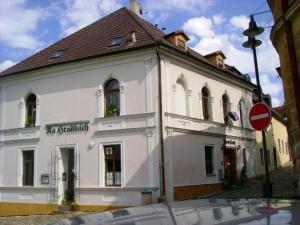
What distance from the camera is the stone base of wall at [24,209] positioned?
20.5 meters

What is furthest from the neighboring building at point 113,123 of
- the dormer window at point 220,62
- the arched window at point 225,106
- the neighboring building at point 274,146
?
the neighboring building at point 274,146

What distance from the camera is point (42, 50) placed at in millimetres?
24578

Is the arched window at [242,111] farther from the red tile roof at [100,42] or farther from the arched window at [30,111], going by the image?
the arched window at [30,111]

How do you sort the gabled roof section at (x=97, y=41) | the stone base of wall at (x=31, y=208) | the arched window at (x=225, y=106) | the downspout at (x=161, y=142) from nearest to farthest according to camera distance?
the downspout at (x=161, y=142) → the stone base of wall at (x=31, y=208) → the gabled roof section at (x=97, y=41) → the arched window at (x=225, y=106)

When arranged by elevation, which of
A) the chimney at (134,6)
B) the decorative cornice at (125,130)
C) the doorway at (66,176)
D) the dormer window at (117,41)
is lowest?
the doorway at (66,176)

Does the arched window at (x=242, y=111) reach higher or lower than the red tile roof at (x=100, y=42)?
lower

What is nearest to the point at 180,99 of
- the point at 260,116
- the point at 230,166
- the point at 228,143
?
the point at 228,143

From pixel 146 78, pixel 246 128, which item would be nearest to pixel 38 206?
pixel 146 78

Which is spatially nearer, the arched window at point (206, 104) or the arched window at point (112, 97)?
the arched window at point (112, 97)

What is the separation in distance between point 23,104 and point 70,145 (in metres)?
4.56

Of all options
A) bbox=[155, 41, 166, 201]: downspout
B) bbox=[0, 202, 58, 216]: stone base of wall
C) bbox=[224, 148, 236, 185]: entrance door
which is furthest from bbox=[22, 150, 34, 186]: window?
bbox=[224, 148, 236, 185]: entrance door

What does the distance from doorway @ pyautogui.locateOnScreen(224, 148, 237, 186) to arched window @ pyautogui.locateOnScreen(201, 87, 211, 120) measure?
255 centimetres

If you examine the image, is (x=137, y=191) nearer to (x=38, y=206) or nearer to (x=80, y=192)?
(x=80, y=192)

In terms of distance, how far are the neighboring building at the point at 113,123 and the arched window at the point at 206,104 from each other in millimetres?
60
